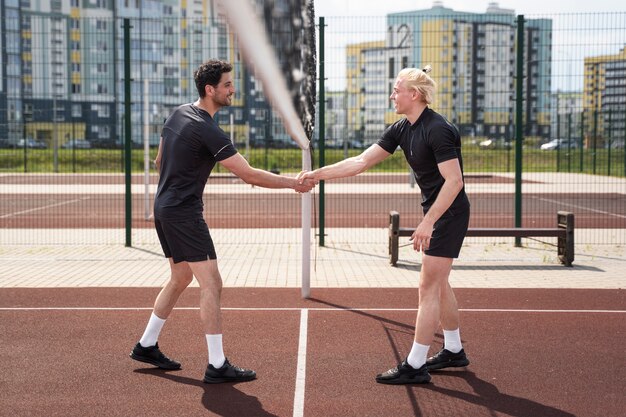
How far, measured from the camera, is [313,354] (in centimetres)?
619

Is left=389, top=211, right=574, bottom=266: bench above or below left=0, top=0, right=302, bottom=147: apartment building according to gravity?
below

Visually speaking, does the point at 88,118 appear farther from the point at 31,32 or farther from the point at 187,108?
the point at 187,108

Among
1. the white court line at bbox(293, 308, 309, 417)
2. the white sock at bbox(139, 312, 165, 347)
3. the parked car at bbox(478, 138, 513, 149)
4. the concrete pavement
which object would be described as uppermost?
the parked car at bbox(478, 138, 513, 149)

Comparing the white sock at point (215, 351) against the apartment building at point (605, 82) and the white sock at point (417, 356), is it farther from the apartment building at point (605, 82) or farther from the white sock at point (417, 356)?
the apartment building at point (605, 82)

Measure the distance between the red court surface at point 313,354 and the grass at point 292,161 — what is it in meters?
12.4

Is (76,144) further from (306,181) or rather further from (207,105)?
(207,105)

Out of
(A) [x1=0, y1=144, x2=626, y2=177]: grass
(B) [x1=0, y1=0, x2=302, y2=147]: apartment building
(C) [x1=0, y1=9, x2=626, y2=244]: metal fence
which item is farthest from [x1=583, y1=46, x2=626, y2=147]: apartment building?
(A) [x1=0, y1=144, x2=626, y2=177]: grass

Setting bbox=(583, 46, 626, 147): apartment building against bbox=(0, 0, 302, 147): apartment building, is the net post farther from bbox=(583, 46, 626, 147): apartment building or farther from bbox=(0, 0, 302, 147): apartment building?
bbox=(583, 46, 626, 147): apartment building

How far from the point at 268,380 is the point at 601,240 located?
8.73m

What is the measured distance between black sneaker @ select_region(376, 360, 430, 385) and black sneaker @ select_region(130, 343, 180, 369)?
138 centimetres

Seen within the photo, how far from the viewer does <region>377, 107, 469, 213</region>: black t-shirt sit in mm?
5250

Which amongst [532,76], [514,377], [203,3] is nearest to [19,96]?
[532,76]

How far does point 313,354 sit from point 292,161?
1694 centimetres

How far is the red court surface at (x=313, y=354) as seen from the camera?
5078 millimetres
